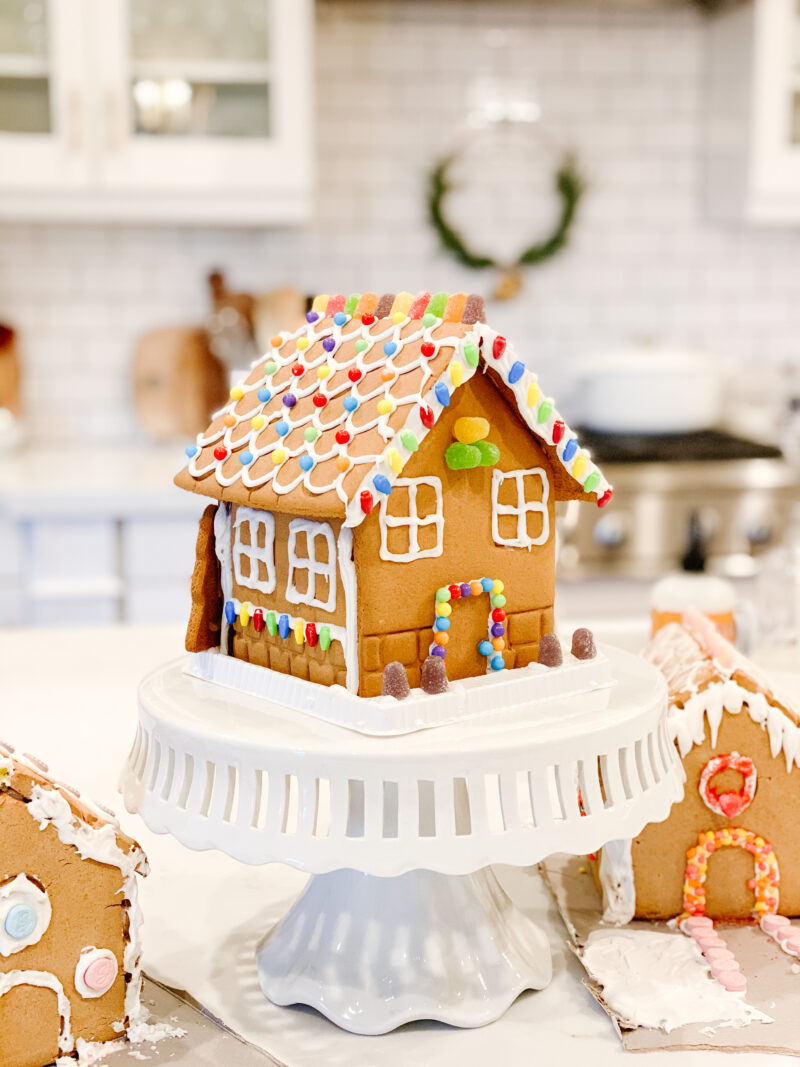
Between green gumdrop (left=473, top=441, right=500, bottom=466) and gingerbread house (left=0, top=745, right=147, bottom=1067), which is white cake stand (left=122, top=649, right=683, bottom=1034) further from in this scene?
green gumdrop (left=473, top=441, right=500, bottom=466)

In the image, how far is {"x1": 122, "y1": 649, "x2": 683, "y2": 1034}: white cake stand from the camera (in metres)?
0.73

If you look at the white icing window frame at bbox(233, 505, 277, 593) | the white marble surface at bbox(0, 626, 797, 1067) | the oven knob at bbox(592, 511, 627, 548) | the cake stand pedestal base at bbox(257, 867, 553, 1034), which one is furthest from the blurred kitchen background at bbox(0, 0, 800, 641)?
the cake stand pedestal base at bbox(257, 867, 553, 1034)

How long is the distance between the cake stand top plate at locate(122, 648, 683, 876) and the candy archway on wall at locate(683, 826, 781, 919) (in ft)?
0.52

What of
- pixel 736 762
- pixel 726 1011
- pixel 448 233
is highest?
pixel 448 233

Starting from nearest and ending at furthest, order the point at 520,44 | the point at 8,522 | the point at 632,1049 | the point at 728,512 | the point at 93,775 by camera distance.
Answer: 1. the point at 632,1049
2. the point at 93,775
3. the point at 8,522
4. the point at 728,512
5. the point at 520,44

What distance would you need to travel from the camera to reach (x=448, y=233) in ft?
10.0

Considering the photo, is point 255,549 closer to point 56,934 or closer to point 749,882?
point 56,934

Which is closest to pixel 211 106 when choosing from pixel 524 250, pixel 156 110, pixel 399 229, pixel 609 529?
pixel 156 110

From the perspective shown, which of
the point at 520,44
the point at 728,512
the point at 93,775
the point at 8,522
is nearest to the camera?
the point at 93,775

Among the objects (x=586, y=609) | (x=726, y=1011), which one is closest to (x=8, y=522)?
(x=586, y=609)

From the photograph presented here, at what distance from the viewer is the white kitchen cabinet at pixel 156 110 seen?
256 centimetres

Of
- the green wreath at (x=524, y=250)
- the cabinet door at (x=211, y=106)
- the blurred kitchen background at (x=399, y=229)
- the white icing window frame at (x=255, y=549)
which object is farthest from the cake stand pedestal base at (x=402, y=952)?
the green wreath at (x=524, y=250)

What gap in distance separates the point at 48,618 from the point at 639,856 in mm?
1825

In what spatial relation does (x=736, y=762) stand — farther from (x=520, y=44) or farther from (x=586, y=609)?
(x=520, y=44)
